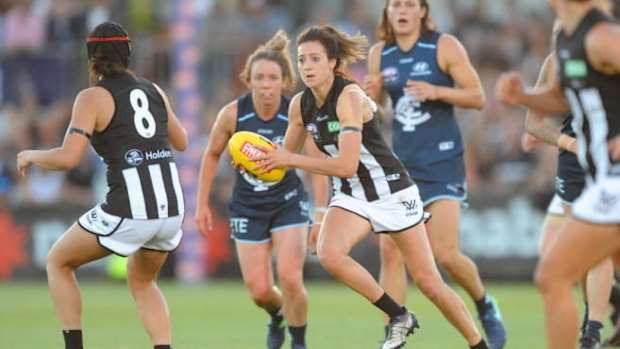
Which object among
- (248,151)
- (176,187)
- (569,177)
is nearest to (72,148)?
(176,187)

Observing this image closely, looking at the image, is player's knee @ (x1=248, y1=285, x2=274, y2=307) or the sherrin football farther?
player's knee @ (x1=248, y1=285, x2=274, y2=307)

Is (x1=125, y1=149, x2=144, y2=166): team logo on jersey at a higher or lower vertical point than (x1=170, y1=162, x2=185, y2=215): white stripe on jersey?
higher

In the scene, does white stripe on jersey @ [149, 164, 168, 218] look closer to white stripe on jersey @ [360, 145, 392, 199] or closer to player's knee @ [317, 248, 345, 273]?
player's knee @ [317, 248, 345, 273]

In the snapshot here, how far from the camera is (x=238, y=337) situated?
11.1m

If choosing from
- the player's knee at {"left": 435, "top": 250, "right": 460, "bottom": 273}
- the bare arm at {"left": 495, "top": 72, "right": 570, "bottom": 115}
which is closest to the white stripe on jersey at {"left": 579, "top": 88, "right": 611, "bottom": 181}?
the bare arm at {"left": 495, "top": 72, "right": 570, "bottom": 115}

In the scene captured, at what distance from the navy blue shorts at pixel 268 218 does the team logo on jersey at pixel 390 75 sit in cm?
112

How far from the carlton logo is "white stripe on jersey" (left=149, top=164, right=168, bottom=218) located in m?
0.58

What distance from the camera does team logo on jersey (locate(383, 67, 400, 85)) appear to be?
9.98 metres

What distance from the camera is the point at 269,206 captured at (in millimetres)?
9859

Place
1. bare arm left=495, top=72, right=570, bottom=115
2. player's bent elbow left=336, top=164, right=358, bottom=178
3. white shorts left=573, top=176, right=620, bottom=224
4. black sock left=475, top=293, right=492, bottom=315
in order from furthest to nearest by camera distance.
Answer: black sock left=475, top=293, right=492, bottom=315
player's bent elbow left=336, top=164, right=358, bottom=178
bare arm left=495, top=72, right=570, bottom=115
white shorts left=573, top=176, right=620, bottom=224

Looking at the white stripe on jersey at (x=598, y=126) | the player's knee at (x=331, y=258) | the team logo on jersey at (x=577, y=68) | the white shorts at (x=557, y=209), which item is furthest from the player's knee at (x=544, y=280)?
the white shorts at (x=557, y=209)

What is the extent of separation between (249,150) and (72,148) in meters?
1.08

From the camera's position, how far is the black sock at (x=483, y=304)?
996 cm

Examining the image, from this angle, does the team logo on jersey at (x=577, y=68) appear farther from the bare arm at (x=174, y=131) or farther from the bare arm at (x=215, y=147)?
the bare arm at (x=215, y=147)
